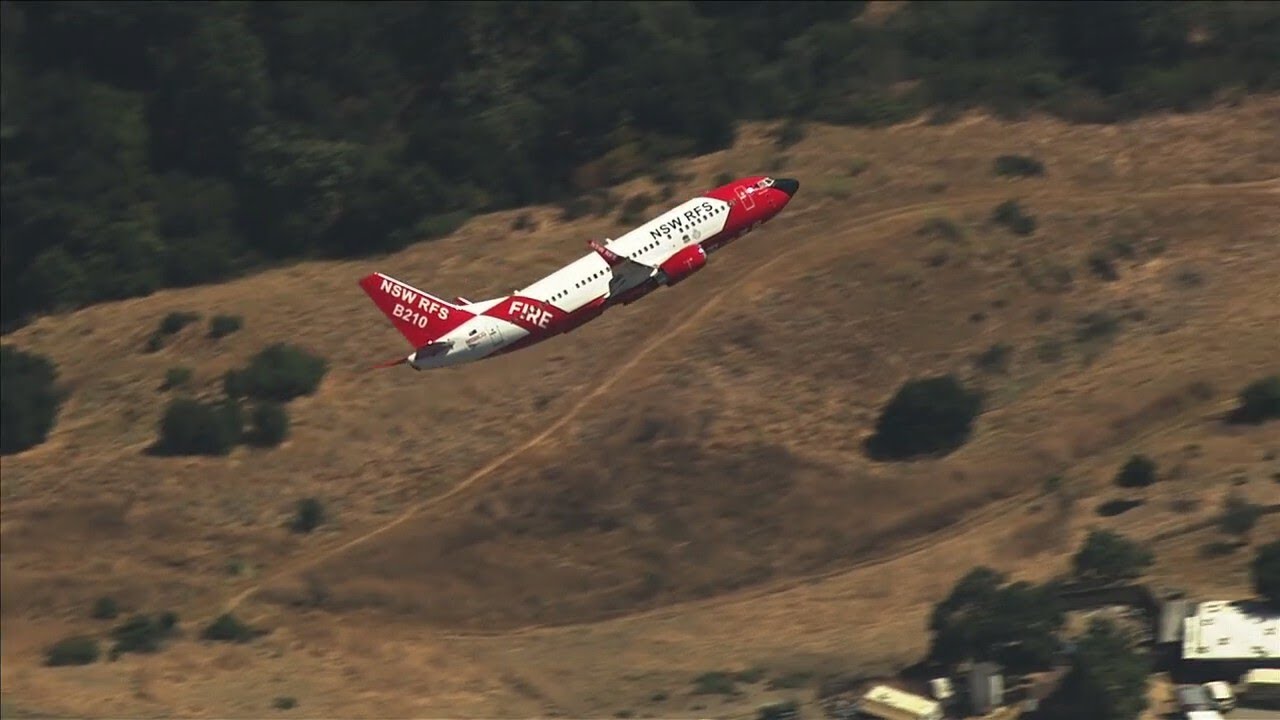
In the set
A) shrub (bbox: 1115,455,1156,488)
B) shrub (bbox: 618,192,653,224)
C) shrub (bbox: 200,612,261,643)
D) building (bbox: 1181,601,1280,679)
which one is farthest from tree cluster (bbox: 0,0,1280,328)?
building (bbox: 1181,601,1280,679)

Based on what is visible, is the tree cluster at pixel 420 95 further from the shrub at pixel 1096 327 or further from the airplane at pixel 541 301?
the airplane at pixel 541 301

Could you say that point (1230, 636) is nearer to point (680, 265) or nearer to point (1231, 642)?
point (1231, 642)

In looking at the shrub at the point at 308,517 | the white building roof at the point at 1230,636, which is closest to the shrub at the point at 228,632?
the shrub at the point at 308,517

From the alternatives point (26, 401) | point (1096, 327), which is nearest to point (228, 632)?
point (26, 401)

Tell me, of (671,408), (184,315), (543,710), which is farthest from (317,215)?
(543,710)

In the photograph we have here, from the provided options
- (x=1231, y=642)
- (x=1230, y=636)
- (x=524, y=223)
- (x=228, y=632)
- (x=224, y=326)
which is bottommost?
(x=1231, y=642)

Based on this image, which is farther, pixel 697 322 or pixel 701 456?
pixel 697 322
